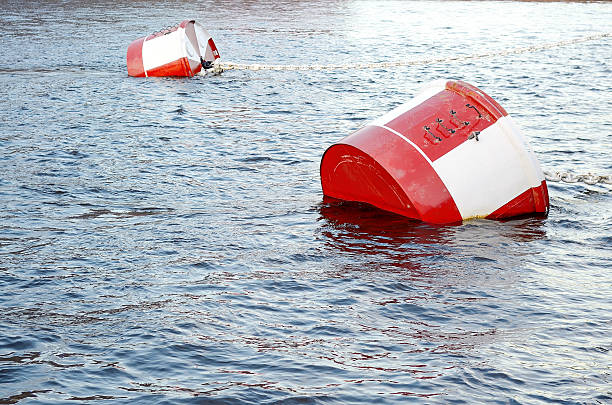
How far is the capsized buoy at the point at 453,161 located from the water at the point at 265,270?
0.22 meters

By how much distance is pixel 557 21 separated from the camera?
93.4 ft

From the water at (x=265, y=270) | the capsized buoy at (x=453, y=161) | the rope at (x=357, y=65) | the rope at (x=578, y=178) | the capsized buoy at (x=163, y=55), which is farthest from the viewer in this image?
the rope at (x=357, y=65)

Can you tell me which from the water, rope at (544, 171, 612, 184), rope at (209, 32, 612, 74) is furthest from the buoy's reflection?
rope at (209, 32, 612, 74)

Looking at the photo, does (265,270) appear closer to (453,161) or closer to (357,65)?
(453,161)

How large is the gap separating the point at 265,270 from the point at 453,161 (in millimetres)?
2022

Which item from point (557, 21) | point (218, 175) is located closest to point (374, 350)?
point (218, 175)

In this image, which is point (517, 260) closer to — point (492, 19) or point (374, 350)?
point (374, 350)

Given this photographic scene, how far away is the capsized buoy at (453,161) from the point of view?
7.24m

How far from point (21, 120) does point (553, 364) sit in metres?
10.2

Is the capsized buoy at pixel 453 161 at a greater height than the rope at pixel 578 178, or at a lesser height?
greater

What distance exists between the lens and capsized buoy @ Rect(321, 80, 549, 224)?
724 centimetres

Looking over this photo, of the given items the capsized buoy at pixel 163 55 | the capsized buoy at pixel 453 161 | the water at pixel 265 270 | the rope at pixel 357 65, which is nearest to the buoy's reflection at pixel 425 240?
the water at pixel 265 270

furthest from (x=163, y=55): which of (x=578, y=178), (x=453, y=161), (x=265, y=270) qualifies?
(x=265, y=270)

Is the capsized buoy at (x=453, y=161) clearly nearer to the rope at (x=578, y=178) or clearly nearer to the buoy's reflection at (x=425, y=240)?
the buoy's reflection at (x=425, y=240)
